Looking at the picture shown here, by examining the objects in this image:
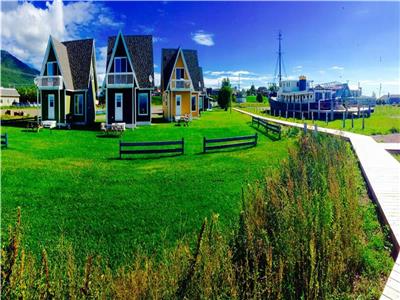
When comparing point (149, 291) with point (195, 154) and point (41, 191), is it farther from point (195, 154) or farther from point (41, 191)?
point (195, 154)

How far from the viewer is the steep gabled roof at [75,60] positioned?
29.0 meters

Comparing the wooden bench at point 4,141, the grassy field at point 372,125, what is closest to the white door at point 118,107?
the wooden bench at point 4,141

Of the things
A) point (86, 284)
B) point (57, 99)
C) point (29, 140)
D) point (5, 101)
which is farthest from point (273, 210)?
point (5, 101)

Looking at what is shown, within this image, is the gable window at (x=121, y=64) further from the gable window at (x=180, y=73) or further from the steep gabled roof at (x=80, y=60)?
the gable window at (x=180, y=73)

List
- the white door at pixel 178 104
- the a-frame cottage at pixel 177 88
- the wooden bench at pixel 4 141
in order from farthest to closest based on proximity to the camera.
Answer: the white door at pixel 178 104
the a-frame cottage at pixel 177 88
the wooden bench at pixel 4 141

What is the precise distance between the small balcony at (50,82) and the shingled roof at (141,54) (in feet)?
15.8

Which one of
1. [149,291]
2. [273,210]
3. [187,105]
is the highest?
[187,105]

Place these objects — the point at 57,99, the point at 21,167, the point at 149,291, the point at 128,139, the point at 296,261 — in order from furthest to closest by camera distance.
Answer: the point at 57,99, the point at 128,139, the point at 21,167, the point at 296,261, the point at 149,291

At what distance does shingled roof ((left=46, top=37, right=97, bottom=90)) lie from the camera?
2917cm

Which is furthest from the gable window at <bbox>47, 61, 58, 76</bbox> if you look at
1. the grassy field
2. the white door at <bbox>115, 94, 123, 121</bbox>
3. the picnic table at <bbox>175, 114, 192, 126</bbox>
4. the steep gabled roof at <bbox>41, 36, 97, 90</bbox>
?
the grassy field

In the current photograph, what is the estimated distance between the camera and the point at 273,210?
6355mm

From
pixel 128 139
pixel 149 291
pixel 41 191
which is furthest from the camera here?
pixel 128 139

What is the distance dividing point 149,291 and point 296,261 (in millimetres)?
2175

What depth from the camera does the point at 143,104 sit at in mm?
30094
